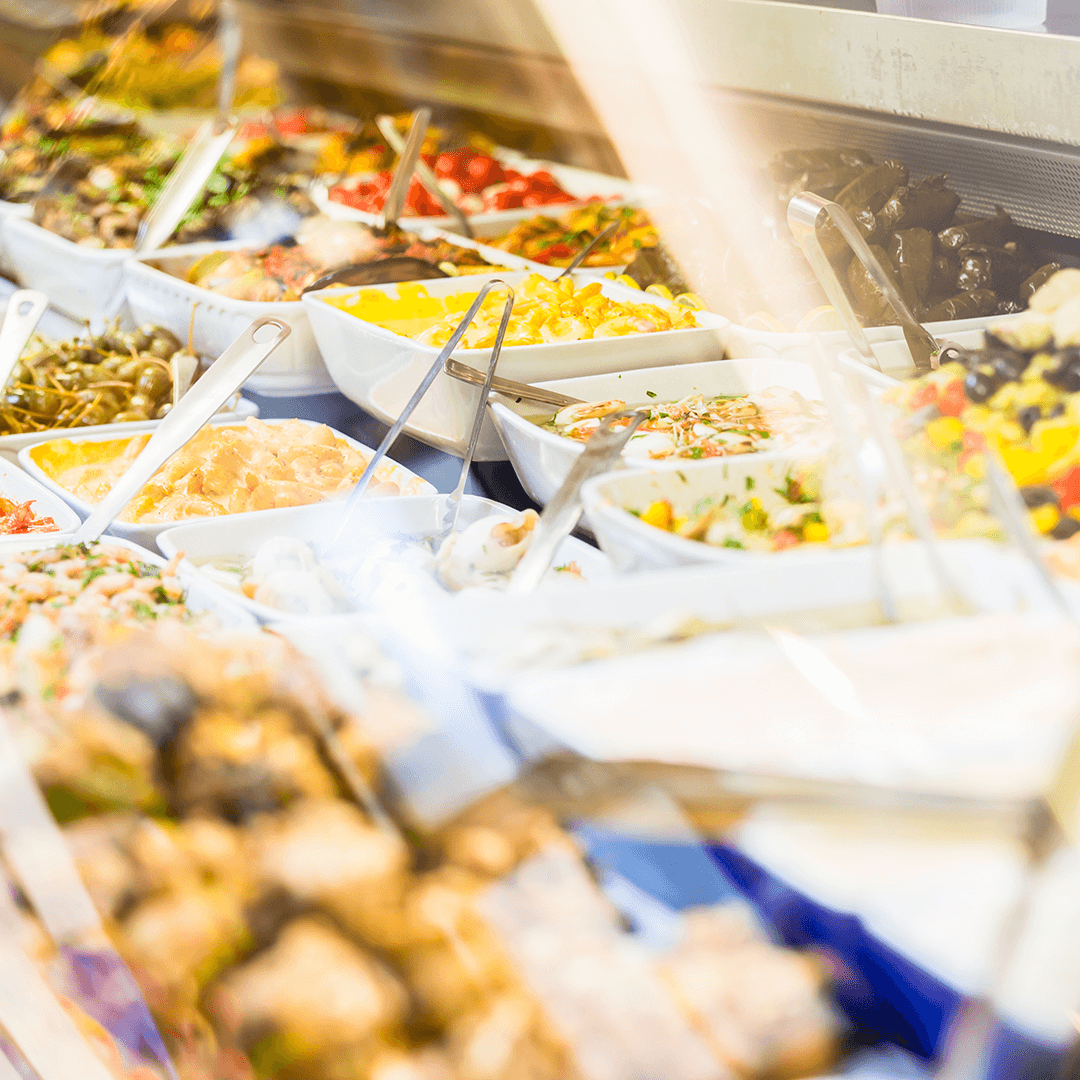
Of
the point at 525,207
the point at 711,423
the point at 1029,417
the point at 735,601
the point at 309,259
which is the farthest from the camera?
the point at 525,207

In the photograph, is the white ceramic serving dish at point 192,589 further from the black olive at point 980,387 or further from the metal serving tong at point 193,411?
the black olive at point 980,387

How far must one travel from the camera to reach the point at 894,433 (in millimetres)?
915

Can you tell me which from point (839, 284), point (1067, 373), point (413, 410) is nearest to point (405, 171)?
point (413, 410)

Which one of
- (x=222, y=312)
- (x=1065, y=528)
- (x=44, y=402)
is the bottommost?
(x=44, y=402)

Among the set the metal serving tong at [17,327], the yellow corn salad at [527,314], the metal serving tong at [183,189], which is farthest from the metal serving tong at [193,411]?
the metal serving tong at [183,189]

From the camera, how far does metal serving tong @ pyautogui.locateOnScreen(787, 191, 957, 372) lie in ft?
4.58

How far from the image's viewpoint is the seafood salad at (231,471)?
140cm

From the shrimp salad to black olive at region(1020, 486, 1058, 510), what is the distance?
681 millimetres

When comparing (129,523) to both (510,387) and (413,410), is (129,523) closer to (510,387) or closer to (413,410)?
(413,410)

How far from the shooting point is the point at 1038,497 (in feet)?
2.86

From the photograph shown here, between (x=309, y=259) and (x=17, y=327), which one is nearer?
(x=17, y=327)

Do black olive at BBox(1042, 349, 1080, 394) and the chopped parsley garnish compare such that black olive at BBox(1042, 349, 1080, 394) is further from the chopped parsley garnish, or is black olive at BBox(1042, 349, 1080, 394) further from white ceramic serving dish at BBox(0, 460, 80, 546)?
white ceramic serving dish at BBox(0, 460, 80, 546)

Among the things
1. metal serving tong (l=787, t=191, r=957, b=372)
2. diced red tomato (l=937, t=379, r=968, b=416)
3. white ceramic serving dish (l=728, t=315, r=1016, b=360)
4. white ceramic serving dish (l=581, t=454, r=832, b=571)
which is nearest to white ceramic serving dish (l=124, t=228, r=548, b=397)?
white ceramic serving dish (l=728, t=315, r=1016, b=360)

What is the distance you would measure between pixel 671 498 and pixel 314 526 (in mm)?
456
